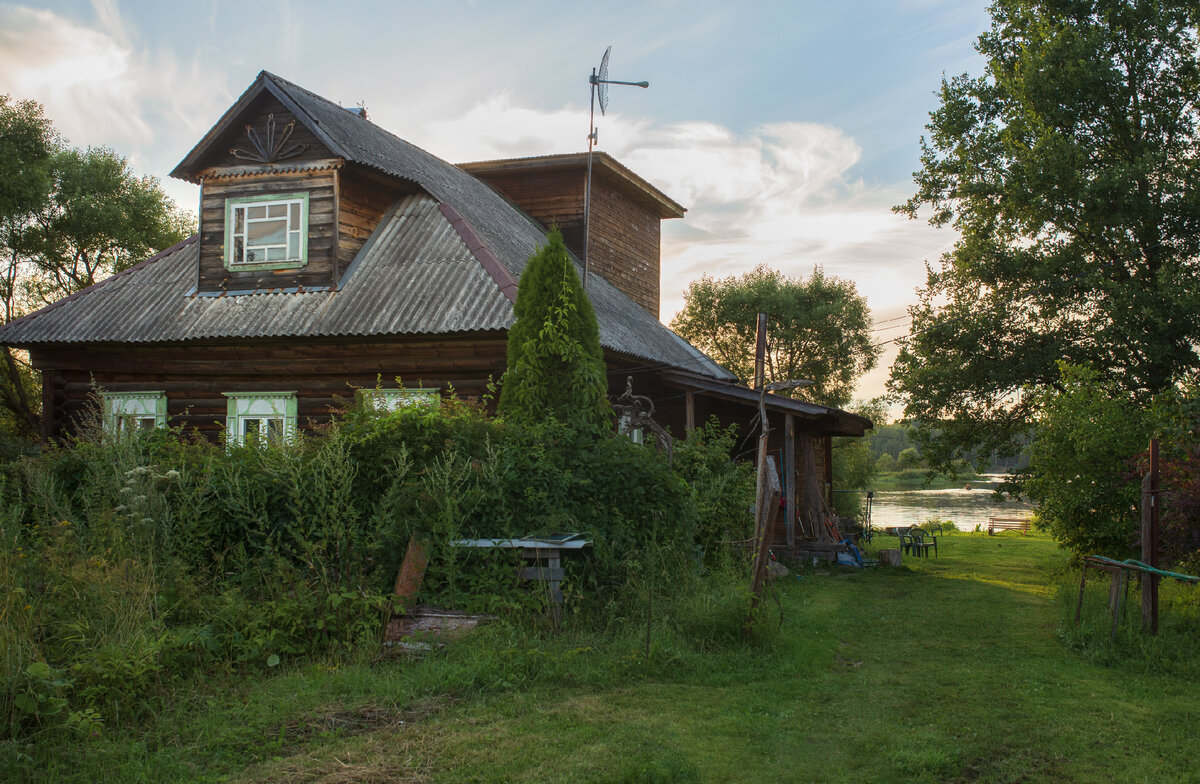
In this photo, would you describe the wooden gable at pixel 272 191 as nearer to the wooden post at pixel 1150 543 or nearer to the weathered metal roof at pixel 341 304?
the weathered metal roof at pixel 341 304

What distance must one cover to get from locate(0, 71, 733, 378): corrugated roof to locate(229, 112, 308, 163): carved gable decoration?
1.23ft

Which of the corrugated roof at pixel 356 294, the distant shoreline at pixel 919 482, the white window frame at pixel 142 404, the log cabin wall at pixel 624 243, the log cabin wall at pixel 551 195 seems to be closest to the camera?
the corrugated roof at pixel 356 294

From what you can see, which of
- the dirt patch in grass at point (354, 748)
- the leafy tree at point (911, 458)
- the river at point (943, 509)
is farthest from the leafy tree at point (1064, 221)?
the dirt patch in grass at point (354, 748)

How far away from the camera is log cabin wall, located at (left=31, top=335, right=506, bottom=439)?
12.9 m

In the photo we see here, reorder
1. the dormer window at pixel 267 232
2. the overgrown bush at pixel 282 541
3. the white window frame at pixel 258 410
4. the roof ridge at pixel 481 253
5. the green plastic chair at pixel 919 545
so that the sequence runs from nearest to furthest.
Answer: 1. the overgrown bush at pixel 282 541
2. the roof ridge at pixel 481 253
3. the white window frame at pixel 258 410
4. the dormer window at pixel 267 232
5. the green plastic chair at pixel 919 545

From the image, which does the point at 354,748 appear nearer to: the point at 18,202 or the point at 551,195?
the point at 551,195

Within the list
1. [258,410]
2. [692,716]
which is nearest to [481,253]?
[258,410]

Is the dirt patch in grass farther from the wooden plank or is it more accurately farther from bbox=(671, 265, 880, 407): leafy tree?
bbox=(671, 265, 880, 407): leafy tree

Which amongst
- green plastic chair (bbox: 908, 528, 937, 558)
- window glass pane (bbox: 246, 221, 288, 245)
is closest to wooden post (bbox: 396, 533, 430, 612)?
window glass pane (bbox: 246, 221, 288, 245)

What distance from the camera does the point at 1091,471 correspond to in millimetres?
10875

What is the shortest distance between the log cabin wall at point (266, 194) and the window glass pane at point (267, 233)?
17.4 inches

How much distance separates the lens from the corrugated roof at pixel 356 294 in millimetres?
12672

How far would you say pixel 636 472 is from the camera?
8.18 metres

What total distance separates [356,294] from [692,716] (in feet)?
31.9
